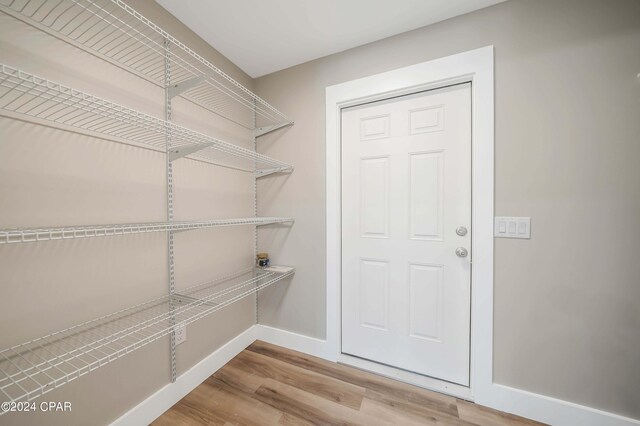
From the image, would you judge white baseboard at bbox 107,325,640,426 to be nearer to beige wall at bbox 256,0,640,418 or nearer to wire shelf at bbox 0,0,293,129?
beige wall at bbox 256,0,640,418

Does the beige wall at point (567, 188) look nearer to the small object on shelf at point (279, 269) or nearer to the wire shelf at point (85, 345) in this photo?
the small object on shelf at point (279, 269)

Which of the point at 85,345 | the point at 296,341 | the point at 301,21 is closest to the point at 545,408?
the point at 296,341

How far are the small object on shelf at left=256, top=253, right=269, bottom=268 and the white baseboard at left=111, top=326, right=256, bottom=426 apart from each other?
556 millimetres

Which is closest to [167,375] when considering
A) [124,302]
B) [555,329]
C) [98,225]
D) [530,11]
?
[124,302]

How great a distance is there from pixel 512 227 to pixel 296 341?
1.68 meters

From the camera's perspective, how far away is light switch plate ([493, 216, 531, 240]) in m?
1.28

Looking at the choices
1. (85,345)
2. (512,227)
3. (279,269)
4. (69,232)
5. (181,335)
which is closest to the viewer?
(69,232)

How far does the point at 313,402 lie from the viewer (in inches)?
53.9

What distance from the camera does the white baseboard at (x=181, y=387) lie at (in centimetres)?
118

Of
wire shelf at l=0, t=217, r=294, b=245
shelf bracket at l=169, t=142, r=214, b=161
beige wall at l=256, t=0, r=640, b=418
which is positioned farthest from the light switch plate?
shelf bracket at l=169, t=142, r=214, b=161

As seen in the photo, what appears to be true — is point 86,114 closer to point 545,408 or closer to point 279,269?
point 279,269

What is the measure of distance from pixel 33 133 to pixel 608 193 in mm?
2514

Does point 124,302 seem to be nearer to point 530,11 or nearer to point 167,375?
point 167,375

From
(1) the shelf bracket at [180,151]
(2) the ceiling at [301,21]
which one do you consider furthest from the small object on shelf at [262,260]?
(2) the ceiling at [301,21]
